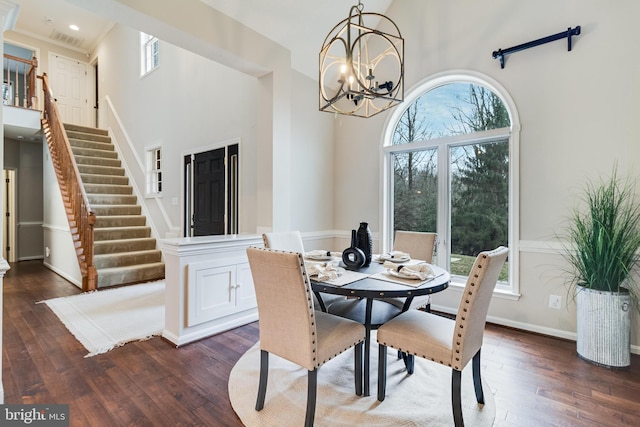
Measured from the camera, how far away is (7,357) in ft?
8.44

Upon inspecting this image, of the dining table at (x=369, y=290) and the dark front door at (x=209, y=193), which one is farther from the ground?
the dark front door at (x=209, y=193)

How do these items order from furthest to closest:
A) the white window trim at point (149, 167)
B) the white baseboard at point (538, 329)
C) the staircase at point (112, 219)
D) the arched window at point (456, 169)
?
1. the white window trim at point (149, 167)
2. the staircase at point (112, 219)
3. the arched window at point (456, 169)
4. the white baseboard at point (538, 329)

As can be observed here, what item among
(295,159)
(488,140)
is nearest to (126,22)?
(295,159)

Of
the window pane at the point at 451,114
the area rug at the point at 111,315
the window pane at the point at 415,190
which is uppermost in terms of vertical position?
the window pane at the point at 451,114

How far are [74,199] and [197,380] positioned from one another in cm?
422

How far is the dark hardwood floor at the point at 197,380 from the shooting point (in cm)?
192

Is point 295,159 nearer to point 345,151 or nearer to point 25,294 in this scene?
point 345,151

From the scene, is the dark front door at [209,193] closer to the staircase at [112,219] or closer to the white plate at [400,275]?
the staircase at [112,219]

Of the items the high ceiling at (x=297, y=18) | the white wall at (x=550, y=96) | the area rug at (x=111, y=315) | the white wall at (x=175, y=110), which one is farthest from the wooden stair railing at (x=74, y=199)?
the white wall at (x=550, y=96)

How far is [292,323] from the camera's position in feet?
5.84

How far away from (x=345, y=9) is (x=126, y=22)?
2.37m

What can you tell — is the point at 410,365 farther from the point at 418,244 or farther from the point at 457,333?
the point at 418,244

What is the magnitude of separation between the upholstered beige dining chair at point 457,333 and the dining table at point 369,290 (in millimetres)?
185

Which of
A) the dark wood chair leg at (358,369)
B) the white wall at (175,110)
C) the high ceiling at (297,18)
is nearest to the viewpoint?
the dark wood chair leg at (358,369)
